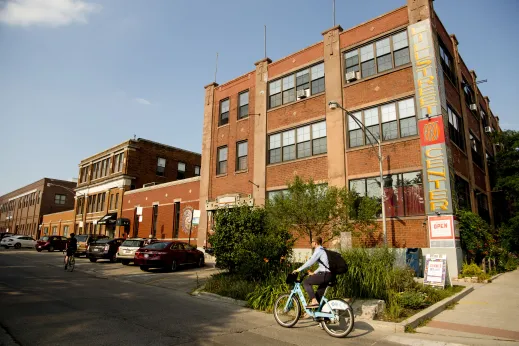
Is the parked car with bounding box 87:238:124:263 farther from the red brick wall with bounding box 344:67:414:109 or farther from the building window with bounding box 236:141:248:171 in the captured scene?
the red brick wall with bounding box 344:67:414:109

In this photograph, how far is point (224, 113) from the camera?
2767cm

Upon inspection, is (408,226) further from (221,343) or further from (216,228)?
(221,343)

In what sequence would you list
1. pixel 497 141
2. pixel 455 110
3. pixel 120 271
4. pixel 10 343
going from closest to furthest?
pixel 10 343 < pixel 120 271 < pixel 455 110 < pixel 497 141

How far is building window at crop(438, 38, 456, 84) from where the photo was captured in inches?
773

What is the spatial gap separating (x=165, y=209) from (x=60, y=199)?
4589 centimetres

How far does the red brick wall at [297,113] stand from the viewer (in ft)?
69.8

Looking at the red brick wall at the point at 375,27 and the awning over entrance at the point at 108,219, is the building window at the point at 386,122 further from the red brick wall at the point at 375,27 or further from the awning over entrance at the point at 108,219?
the awning over entrance at the point at 108,219

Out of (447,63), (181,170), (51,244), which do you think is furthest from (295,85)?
(51,244)

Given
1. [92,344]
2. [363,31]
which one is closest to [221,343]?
[92,344]

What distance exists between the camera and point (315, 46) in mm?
22359

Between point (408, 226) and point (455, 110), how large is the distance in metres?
7.99

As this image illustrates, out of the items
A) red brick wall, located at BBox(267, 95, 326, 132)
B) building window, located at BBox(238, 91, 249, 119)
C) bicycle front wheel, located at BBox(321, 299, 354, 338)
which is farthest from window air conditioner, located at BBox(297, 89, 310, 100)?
bicycle front wheel, located at BBox(321, 299, 354, 338)

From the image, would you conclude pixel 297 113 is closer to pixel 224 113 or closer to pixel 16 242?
pixel 224 113

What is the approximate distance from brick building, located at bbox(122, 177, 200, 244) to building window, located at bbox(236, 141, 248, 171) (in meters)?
5.38
